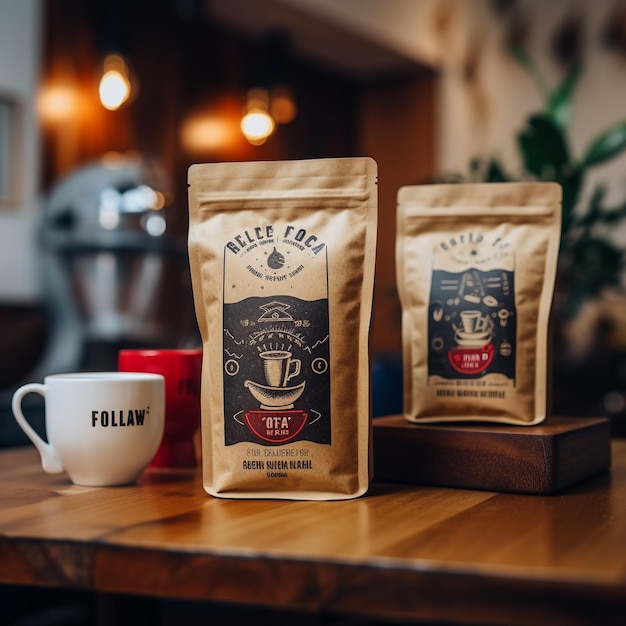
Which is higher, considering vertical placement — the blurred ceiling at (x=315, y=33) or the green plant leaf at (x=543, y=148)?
the blurred ceiling at (x=315, y=33)

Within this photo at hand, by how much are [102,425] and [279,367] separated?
0.55 ft

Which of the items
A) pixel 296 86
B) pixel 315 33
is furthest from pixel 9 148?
pixel 296 86

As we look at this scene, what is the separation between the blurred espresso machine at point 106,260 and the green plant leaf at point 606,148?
1.28 metres

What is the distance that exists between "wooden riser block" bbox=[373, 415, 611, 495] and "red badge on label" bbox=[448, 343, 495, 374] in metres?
0.05

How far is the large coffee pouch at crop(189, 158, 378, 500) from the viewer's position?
0.77m

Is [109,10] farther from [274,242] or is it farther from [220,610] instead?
[274,242]

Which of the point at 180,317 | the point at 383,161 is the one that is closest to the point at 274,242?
the point at 180,317

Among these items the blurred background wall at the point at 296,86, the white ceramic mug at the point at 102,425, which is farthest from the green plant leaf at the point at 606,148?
the white ceramic mug at the point at 102,425

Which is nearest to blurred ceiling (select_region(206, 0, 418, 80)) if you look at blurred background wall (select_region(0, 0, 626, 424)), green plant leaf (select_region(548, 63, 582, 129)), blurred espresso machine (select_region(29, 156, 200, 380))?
blurred background wall (select_region(0, 0, 626, 424))

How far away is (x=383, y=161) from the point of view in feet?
15.6

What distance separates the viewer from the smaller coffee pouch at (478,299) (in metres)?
0.90

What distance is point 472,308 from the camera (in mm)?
912

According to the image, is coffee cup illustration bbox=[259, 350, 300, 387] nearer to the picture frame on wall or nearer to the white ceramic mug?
the white ceramic mug

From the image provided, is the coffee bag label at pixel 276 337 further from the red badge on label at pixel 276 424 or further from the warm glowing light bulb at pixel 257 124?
the warm glowing light bulb at pixel 257 124
